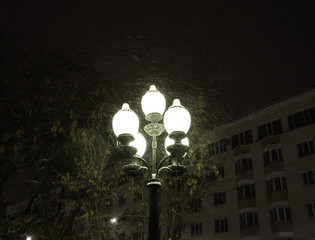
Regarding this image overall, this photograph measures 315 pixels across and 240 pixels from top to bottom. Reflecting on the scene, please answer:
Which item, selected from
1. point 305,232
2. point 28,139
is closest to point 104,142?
point 28,139

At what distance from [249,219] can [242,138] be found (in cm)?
707

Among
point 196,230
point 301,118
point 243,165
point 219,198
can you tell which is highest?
point 301,118

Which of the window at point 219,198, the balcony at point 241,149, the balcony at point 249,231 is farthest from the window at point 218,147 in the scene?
the balcony at point 249,231

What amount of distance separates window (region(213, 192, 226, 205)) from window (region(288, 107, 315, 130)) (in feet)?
24.8

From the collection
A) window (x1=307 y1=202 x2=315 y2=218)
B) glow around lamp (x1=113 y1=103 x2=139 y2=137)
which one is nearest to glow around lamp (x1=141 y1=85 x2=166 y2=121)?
glow around lamp (x1=113 y1=103 x2=139 y2=137)

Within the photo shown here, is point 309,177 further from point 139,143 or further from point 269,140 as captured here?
point 139,143

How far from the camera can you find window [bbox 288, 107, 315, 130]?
26.9 m

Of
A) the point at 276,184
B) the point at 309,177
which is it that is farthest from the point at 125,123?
the point at 276,184

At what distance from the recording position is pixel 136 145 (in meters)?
6.93

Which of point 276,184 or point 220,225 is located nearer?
point 276,184

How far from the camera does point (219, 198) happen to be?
29547mm

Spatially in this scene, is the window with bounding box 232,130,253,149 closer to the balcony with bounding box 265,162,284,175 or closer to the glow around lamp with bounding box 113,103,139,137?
the balcony with bounding box 265,162,284,175

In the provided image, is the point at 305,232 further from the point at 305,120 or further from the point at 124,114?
the point at 124,114

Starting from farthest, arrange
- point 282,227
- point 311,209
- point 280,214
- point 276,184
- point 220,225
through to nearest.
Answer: point 220,225 < point 276,184 < point 280,214 < point 282,227 < point 311,209
